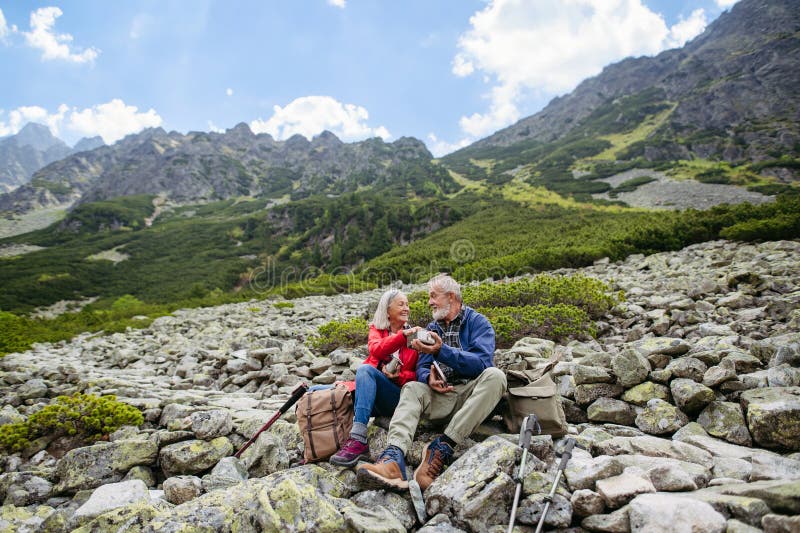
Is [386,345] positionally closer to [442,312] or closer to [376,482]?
[442,312]

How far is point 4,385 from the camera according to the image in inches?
239

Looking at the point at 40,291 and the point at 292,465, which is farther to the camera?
the point at 40,291

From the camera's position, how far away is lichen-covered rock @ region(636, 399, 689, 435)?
3342mm

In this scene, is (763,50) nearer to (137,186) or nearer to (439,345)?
(439,345)

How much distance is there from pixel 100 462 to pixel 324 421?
211cm

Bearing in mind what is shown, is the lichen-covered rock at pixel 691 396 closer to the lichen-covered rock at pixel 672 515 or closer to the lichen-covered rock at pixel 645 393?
the lichen-covered rock at pixel 645 393

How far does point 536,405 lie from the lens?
331 cm

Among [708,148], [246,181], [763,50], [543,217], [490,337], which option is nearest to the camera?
[490,337]

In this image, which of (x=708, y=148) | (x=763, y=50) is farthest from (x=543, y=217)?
(x=763, y=50)

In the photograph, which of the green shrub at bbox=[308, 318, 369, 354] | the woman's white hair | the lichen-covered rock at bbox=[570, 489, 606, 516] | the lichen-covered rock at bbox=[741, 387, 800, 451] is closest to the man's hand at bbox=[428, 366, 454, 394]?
the woman's white hair

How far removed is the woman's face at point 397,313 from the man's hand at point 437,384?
94cm

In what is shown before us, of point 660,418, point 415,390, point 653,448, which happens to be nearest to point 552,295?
point 660,418

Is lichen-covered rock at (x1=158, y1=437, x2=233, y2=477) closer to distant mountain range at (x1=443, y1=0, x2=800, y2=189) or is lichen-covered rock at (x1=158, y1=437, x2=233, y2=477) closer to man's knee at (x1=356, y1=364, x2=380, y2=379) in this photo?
man's knee at (x1=356, y1=364, x2=380, y2=379)

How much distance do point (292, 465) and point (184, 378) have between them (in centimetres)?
473
